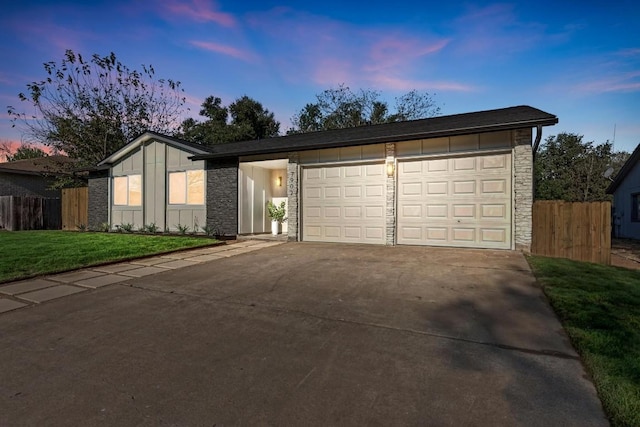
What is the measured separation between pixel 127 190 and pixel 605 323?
15.8 m

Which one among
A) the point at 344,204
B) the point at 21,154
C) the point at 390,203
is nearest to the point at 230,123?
the point at 344,204

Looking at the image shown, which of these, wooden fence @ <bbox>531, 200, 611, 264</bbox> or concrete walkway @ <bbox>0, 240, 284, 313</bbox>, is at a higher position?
wooden fence @ <bbox>531, 200, 611, 264</bbox>

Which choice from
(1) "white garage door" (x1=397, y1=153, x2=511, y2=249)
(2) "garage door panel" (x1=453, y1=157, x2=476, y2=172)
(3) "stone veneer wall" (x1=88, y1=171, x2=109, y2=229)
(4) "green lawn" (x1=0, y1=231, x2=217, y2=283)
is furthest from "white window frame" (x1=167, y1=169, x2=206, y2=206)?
(2) "garage door panel" (x1=453, y1=157, x2=476, y2=172)

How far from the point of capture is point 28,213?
15727 mm

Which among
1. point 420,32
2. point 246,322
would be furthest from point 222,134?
point 246,322

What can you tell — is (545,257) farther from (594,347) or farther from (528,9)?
(528,9)

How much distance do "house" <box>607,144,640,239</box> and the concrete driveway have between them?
1541 cm

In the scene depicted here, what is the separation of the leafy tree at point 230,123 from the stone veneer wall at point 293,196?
1823cm

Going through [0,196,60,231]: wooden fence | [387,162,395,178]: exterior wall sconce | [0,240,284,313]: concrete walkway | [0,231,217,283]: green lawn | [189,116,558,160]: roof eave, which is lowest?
[0,240,284,313]: concrete walkway

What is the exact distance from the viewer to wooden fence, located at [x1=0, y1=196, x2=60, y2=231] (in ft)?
50.0

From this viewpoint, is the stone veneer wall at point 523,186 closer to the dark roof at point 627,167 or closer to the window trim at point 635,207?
the dark roof at point 627,167

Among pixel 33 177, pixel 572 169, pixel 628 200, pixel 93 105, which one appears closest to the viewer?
pixel 628 200

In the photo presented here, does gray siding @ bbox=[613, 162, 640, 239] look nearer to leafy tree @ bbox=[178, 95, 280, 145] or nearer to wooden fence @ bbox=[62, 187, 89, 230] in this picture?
leafy tree @ bbox=[178, 95, 280, 145]

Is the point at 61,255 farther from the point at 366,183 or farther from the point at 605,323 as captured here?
the point at 605,323
